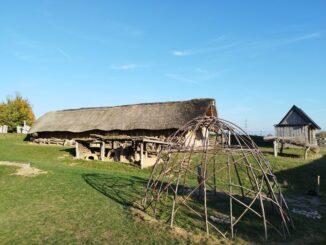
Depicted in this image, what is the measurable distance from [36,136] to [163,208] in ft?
110

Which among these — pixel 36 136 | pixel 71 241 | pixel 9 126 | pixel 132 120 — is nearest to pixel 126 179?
pixel 71 241

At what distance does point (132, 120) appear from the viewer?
113 feet

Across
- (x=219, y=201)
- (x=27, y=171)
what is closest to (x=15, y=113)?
(x=27, y=171)

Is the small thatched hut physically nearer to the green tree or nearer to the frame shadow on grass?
the frame shadow on grass

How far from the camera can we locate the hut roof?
3383 cm

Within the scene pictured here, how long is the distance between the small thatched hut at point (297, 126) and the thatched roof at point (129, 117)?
754 centimetres

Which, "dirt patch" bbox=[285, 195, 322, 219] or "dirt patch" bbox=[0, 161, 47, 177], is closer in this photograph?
"dirt patch" bbox=[285, 195, 322, 219]

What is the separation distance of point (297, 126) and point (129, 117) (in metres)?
17.9

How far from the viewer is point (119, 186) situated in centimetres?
1666

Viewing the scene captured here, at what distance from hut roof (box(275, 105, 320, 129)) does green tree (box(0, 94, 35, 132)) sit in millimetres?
41590

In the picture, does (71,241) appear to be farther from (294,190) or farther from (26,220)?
(294,190)

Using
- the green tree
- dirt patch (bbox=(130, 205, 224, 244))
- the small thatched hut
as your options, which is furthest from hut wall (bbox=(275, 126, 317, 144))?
the green tree

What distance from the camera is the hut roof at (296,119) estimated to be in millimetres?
33825

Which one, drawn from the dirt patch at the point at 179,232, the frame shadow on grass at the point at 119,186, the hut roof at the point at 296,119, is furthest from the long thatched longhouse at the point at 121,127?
the dirt patch at the point at 179,232
